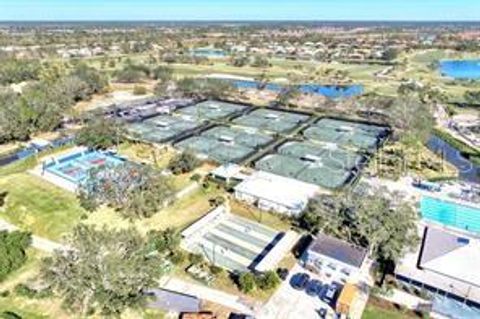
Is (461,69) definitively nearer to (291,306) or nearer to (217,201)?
(217,201)

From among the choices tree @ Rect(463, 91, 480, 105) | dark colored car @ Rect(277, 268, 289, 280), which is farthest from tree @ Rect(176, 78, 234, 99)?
dark colored car @ Rect(277, 268, 289, 280)

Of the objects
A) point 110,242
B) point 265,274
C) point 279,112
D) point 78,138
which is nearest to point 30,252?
point 110,242

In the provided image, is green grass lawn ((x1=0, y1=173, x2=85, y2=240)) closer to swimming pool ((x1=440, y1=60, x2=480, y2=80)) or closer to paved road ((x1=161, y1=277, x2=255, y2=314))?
paved road ((x1=161, y1=277, x2=255, y2=314))

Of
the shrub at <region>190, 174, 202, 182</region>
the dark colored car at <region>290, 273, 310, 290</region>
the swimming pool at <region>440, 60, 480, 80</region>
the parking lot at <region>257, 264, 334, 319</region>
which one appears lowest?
the parking lot at <region>257, 264, 334, 319</region>

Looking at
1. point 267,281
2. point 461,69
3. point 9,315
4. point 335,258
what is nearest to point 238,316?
point 267,281

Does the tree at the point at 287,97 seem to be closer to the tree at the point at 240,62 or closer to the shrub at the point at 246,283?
the tree at the point at 240,62

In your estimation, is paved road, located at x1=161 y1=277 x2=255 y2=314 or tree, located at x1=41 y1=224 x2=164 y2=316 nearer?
tree, located at x1=41 y1=224 x2=164 y2=316

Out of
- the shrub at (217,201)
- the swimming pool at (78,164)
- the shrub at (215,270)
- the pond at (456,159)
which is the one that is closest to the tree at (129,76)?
the swimming pool at (78,164)
